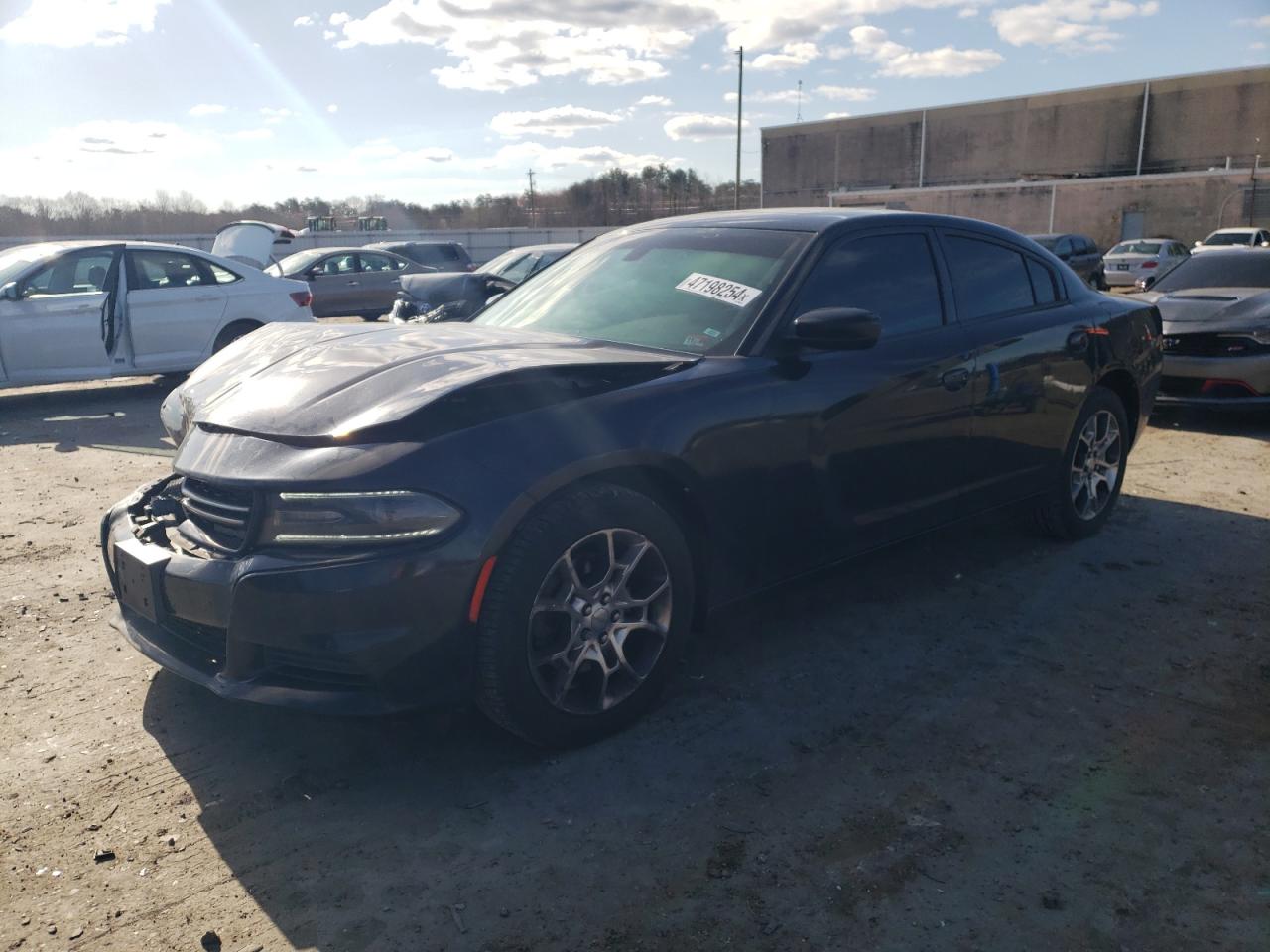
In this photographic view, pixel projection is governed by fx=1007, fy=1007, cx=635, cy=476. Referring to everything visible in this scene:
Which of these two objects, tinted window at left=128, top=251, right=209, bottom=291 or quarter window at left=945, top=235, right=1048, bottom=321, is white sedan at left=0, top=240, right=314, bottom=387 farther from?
quarter window at left=945, top=235, right=1048, bottom=321

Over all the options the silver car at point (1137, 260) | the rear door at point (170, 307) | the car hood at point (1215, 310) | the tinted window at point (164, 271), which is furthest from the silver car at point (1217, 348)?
the silver car at point (1137, 260)

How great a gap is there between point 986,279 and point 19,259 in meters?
9.01

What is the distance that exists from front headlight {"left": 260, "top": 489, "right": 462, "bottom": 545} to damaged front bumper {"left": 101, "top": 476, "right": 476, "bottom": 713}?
4cm

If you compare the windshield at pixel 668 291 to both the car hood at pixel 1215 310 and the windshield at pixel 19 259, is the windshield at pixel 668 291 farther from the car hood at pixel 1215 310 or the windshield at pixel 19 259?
the windshield at pixel 19 259

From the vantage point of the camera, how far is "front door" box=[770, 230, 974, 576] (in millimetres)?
3547

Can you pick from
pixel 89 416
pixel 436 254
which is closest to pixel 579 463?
pixel 89 416

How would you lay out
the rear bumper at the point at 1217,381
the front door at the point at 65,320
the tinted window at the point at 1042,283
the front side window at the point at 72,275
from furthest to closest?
the front side window at the point at 72,275
the front door at the point at 65,320
the rear bumper at the point at 1217,381
the tinted window at the point at 1042,283

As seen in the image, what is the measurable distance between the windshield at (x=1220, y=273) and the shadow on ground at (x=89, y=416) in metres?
8.86

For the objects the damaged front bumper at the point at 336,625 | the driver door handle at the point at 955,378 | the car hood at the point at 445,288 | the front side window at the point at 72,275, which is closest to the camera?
the damaged front bumper at the point at 336,625

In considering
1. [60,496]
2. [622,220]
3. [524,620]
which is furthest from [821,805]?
[622,220]

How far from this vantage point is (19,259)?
953cm

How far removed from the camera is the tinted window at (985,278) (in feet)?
14.3

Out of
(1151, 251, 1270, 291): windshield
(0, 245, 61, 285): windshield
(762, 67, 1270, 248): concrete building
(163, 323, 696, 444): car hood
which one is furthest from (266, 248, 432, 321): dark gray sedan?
(762, 67, 1270, 248): concrete building

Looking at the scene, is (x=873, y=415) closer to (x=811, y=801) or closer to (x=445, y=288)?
(x=811, y=801)
